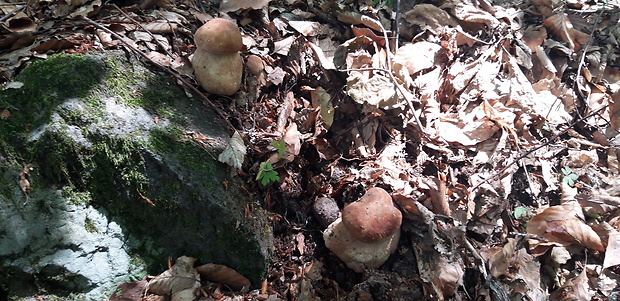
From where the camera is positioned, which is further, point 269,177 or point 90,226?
point 269,177

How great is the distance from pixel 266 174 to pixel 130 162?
3.26 feet

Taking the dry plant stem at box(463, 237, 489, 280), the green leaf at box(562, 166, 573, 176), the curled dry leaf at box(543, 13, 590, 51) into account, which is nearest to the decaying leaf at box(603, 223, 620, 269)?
the green leaf at box(562, 166, 573, 176)

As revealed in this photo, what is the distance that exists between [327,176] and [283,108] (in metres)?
0.76

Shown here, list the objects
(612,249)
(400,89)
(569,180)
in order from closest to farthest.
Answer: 1. (612,249)
2. (569,180)
3. (400,89)

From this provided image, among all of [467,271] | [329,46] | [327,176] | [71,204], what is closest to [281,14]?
[329,46]

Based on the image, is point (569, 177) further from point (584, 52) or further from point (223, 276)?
point (223, 276)

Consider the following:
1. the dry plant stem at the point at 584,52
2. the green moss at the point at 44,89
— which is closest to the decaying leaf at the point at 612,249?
the dry plant stem at the point at 584,52

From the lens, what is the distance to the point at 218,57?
9.55ft

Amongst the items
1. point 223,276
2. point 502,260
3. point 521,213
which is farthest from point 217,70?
point 521,213

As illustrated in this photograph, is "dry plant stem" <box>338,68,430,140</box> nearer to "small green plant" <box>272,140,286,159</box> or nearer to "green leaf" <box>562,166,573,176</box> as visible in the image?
"small green plant" <box>272,140,286,159</box>

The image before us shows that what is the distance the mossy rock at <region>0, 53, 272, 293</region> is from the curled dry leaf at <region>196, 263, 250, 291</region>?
2.3 inches

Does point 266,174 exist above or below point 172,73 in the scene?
below

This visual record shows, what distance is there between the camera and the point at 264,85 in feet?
10.8

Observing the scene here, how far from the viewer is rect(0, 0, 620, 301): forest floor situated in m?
2.77
